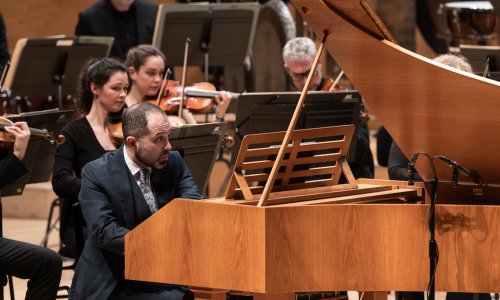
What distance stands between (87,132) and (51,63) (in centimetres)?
195

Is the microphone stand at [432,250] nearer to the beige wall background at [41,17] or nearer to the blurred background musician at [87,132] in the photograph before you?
the blurred background musician at [87,132]

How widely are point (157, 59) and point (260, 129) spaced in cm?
87

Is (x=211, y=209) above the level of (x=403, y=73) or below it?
below

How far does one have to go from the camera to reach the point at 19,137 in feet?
13.6

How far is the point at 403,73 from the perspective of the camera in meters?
3.43

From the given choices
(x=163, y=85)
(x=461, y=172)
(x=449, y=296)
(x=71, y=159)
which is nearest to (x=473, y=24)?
(x=163, y=85)

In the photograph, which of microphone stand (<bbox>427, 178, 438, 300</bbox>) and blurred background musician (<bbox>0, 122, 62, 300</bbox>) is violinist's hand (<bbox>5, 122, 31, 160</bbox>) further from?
microphone stand (<bbox>427, 178, 438, 300</bbox>)

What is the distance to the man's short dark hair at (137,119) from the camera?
3.74 m

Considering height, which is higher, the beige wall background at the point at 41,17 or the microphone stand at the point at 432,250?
the beige wall background at the point at 41,17

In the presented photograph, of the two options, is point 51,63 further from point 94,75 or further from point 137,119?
point 137,119

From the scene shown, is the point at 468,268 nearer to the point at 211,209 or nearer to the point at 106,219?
the point at 211,209

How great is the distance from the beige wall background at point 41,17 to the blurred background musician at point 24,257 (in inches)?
198

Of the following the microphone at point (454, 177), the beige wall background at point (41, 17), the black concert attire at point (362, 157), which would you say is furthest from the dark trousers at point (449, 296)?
the beige wall background at point (41, 17)

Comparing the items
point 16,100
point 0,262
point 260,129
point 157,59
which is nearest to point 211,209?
point 0,262
